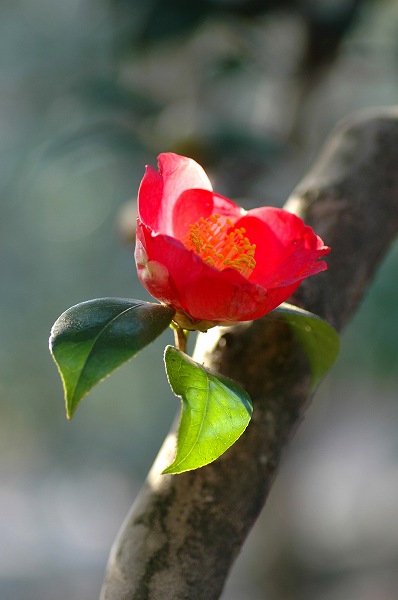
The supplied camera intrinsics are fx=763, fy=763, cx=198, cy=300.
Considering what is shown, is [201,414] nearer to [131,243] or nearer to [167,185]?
[167,185]

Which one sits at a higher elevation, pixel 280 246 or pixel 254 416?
pixel 280 246

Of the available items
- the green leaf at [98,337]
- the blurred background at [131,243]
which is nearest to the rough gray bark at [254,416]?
the green leaf at [98,337]

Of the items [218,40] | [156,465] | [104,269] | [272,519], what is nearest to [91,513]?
[104,269]

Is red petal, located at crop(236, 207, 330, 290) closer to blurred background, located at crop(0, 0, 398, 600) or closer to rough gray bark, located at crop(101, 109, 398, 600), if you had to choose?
rough gray bark, located at crop(101, 109, 398, 600)

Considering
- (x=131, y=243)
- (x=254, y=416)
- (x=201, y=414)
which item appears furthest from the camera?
(x=131, y=243)

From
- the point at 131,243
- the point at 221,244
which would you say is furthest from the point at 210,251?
the point at 131,243

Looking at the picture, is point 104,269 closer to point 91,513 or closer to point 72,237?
point 72,237

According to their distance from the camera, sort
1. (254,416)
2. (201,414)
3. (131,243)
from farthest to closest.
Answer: (131,243) < (254,416) < (201,414)

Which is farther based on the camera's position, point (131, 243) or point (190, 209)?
point (131, 243)
